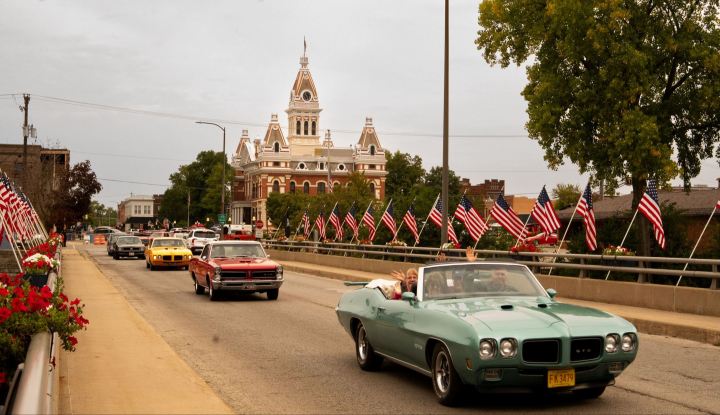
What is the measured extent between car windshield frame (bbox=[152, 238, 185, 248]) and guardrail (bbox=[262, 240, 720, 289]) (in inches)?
277

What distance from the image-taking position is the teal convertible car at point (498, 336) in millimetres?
7953

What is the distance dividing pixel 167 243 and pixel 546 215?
1911cm

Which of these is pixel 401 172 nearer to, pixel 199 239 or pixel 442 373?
pixel 199 239

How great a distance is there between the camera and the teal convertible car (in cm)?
795

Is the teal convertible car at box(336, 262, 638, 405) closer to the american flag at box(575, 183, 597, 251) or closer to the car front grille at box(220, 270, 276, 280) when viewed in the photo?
the car front grille at box(220, 270, 276, 280)

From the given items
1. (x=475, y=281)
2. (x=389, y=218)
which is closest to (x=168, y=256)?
(x=389, y=218)

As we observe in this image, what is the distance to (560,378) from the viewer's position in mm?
8039

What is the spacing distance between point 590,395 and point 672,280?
670 inches

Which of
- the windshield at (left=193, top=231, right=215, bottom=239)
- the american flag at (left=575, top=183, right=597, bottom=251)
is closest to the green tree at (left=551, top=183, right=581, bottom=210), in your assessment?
the windshield at (left=193, top=231, right=215, bottom=239)

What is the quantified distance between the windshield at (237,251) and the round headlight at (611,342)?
15522mm

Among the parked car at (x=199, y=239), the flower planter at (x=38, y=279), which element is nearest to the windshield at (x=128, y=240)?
the parked car at (x=199, y=239)

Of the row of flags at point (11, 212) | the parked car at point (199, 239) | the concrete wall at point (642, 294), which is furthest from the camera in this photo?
the parked car at point (199, 239)

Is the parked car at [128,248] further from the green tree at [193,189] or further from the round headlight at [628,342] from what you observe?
the green tree at [193,189]

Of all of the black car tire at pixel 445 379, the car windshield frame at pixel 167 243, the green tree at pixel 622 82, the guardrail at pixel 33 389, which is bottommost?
the black car tire at pixel 445 379
